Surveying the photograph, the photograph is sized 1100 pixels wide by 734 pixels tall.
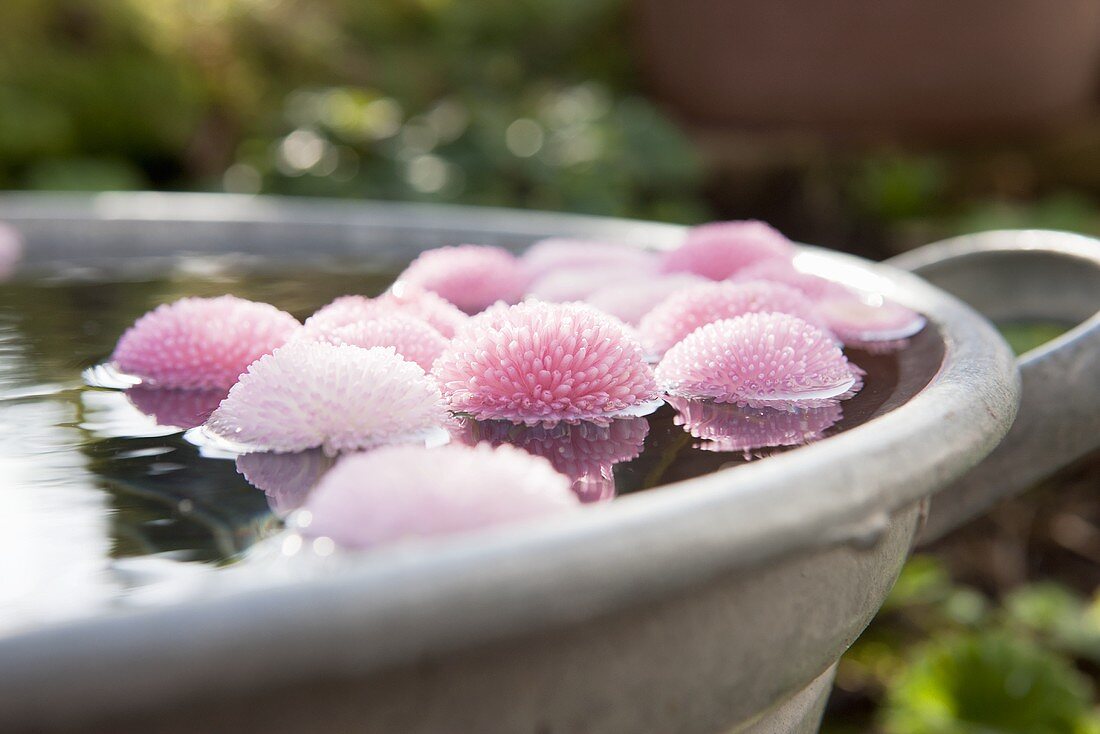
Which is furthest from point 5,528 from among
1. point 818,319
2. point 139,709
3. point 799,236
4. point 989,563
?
point 799,236

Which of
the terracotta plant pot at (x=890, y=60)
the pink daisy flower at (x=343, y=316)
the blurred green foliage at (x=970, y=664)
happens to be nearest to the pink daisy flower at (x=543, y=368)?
the pink daisy flower at (x=343, y=316)

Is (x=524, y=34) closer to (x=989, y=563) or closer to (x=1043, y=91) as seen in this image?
(x=1043, y=91)

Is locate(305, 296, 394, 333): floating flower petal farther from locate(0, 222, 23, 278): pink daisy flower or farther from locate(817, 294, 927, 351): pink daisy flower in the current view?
locate(0, 222, 23, 278): pink daisy flower

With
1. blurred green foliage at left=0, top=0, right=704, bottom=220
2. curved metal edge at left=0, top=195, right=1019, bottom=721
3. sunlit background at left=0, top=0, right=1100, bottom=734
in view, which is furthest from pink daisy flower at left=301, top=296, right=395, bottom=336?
blurred green foliage at left=0, top=0, right=704, bottom=220

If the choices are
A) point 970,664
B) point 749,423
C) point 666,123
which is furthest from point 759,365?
point 666,123

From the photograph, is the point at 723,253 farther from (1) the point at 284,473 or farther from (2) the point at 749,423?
(1) the point at 284,473

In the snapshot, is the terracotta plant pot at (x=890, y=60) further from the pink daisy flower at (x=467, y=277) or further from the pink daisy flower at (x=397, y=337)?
the pink daisy flower at (x=397, y=337)
